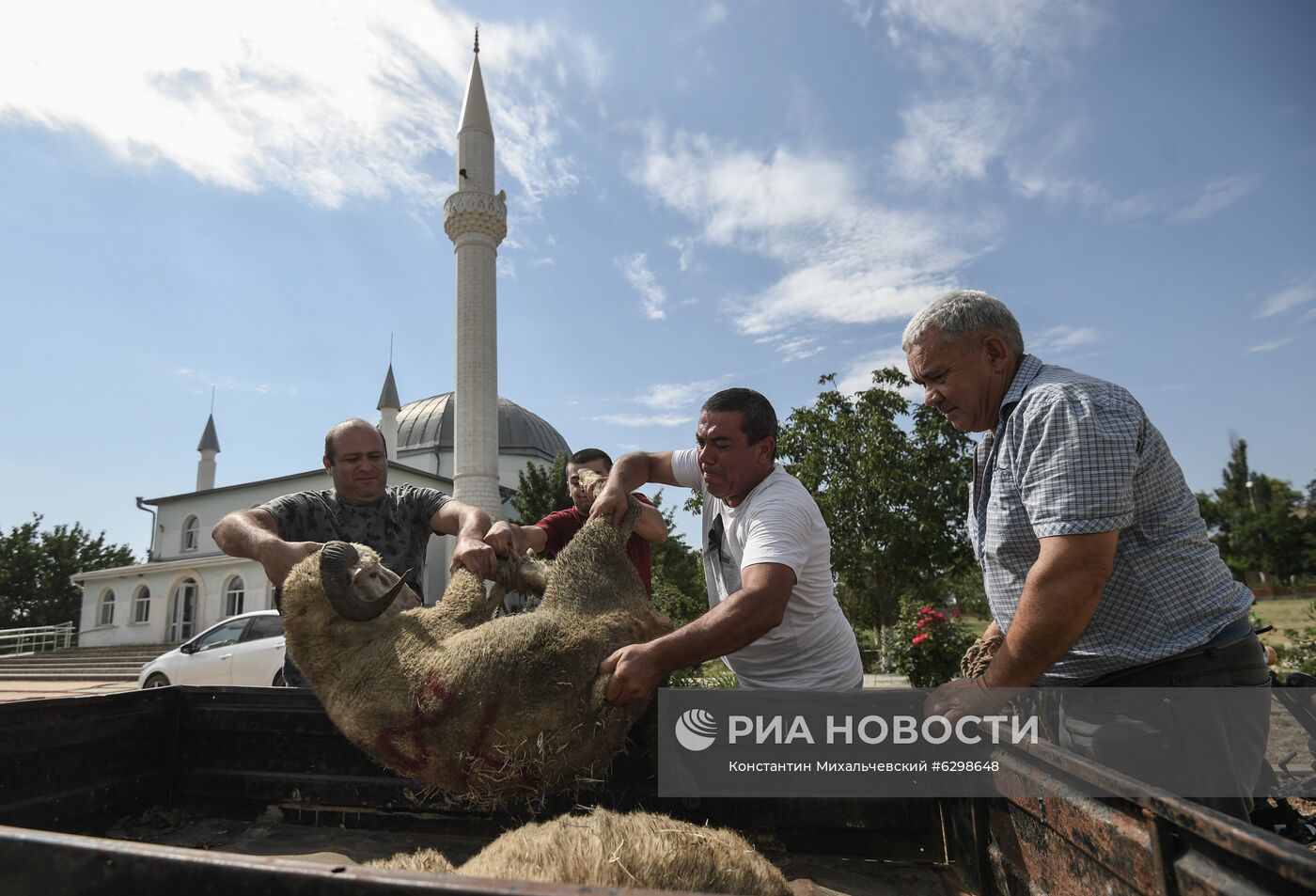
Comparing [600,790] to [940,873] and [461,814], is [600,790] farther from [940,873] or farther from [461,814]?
[940,873]

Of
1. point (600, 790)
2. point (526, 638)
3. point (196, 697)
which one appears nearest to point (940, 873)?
point (600, 790)

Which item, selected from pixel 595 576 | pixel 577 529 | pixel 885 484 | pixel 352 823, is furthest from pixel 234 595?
pixel 595 576

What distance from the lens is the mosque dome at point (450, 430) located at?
44.0 m

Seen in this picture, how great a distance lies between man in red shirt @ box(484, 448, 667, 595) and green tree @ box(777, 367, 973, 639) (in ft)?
38.3

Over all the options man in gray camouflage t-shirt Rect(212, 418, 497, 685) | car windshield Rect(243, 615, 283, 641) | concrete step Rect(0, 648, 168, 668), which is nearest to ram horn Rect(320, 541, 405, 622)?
man in gray camouflage t-shirt Rect(212, 418, 497, 685)

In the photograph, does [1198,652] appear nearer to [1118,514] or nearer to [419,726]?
[1118,514]

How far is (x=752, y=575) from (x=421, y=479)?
34.1 meters

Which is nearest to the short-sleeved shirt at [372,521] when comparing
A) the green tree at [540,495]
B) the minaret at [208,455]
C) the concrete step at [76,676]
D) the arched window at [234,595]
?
the concrete step at [76,676]

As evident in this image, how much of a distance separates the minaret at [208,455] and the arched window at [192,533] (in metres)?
8.15

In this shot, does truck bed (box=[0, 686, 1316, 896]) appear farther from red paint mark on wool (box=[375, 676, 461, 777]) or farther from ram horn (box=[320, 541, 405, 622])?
ram horn (box=[320, 541, 405, 622])

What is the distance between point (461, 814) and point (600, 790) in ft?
1.95

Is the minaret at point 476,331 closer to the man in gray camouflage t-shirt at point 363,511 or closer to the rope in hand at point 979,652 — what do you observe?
the man in gray camouflage t-shirt at point 363,511

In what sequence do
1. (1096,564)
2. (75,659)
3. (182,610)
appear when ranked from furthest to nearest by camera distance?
1. (182,610)
2. (75,659)
3. (1096,564)

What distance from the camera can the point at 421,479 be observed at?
3462cm
